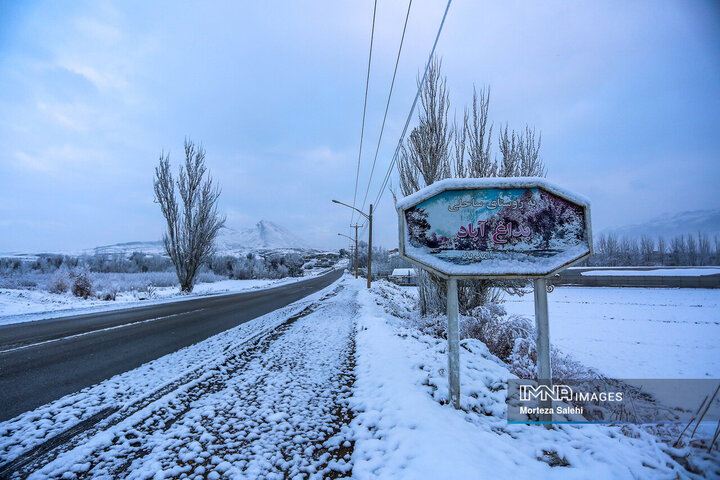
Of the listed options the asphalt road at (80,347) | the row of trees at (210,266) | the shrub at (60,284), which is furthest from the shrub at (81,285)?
the row of trees at (210,266)

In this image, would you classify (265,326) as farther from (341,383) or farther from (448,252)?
(448,252)

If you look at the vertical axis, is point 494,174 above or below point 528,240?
above

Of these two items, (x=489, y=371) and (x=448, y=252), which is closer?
(x=448, y=252)

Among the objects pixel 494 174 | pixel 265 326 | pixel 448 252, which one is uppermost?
pixel 494 174

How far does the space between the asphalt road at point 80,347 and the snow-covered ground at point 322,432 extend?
0.43 metres

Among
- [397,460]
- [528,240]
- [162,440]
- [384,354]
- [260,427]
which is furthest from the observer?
[384,354]

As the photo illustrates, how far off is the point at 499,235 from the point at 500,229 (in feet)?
0.22

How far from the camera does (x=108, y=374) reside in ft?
14.6

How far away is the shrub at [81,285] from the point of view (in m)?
16.4

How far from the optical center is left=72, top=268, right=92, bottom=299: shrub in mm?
16422

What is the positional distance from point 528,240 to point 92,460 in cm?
445

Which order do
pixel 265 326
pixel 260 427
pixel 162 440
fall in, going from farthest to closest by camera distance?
pixel 265 326 < pixel 260 427 < pixel 162 440

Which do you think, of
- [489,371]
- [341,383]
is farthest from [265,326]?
[489,371]

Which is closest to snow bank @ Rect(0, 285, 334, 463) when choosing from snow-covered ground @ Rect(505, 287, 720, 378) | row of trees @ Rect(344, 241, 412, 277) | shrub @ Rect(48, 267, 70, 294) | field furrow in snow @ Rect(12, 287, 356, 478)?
field furrow in snow @ Rect(12, 287, 356, 478)
